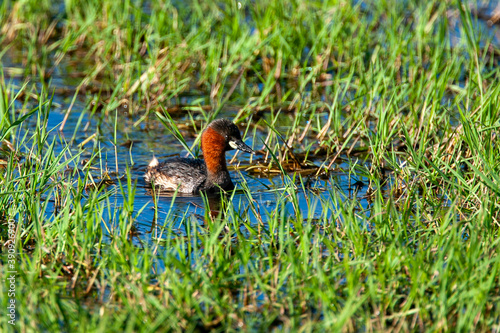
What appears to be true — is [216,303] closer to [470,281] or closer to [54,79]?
[470,281]

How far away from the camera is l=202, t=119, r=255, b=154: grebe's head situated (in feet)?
23.2

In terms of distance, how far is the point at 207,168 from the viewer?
23.4ft

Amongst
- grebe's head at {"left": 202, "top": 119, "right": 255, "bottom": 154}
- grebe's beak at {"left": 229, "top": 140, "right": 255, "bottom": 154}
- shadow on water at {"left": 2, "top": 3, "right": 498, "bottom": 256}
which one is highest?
grebe's head at {"left": 202, "top": 119, "right": 255, "bottom": 154}

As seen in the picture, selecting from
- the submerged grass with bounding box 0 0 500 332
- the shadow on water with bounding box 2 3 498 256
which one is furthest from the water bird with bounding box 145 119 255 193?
the submerged grass with bounding box 0 0 500 332

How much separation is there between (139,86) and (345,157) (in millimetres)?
2563

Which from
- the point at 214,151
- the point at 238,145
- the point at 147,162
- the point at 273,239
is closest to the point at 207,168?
the point at 214,151

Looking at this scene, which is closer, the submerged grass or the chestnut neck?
the submerged grass

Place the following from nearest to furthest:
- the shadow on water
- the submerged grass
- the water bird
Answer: the submerged grass
the shadow on water
the water bird

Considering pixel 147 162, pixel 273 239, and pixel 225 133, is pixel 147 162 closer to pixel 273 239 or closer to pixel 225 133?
pixel 225 133

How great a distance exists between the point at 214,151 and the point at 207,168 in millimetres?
183

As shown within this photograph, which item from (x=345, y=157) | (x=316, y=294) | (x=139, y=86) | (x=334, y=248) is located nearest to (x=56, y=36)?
(x=139, y=86)

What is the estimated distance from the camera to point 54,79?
9664mm

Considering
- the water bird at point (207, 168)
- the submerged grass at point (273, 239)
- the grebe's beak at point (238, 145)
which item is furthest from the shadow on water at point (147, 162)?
the grebe's beak at point (238, 145)

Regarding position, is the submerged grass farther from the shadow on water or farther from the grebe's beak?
the grebe's beak
